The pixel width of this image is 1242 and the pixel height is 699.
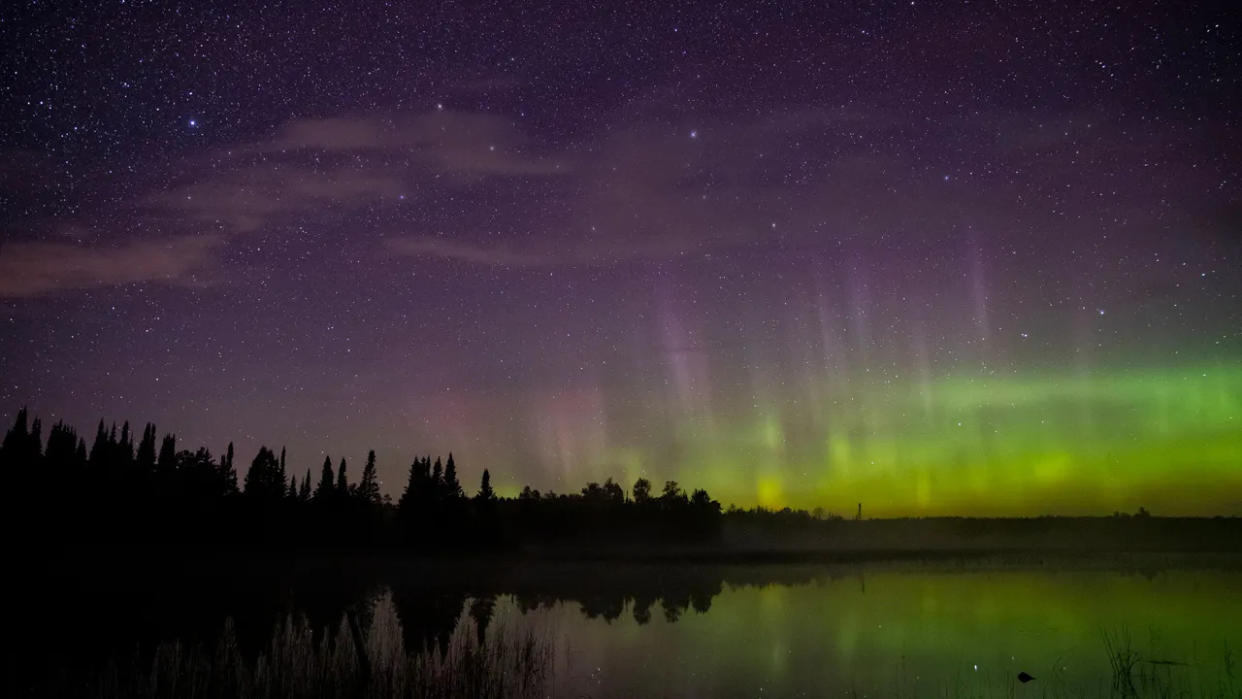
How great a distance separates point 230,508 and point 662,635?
65.7 m

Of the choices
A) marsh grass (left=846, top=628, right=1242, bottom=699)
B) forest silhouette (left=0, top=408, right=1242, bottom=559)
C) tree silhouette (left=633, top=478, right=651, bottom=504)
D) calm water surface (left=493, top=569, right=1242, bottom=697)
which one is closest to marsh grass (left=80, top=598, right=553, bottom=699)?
calm water surface (left=493, top=569, right=1242, bottom=697)

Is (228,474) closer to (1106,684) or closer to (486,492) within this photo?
(486,492)

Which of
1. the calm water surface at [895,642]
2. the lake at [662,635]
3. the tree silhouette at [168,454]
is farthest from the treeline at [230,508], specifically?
the calm water surface at [895,642]

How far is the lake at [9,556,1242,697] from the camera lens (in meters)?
Result: 18.2

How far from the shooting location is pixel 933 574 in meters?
61.0

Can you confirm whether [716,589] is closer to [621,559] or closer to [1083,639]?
[1083,639]

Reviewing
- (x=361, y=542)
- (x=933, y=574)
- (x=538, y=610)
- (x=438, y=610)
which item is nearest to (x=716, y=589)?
(x=538, y=610)

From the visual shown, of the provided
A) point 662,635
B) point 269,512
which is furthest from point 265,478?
point 662,635

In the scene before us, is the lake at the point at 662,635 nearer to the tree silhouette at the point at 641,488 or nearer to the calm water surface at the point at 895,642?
the calm water surface at the point at 895,642

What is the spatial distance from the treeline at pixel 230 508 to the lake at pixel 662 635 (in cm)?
2429

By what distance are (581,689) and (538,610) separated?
16.8m

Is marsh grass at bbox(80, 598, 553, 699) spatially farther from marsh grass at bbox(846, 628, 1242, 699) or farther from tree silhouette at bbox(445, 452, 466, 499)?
tree silhouette at bbox(445, 452, 466, 499)

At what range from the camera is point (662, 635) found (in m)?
27.4

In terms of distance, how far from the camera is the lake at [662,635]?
1822cm
